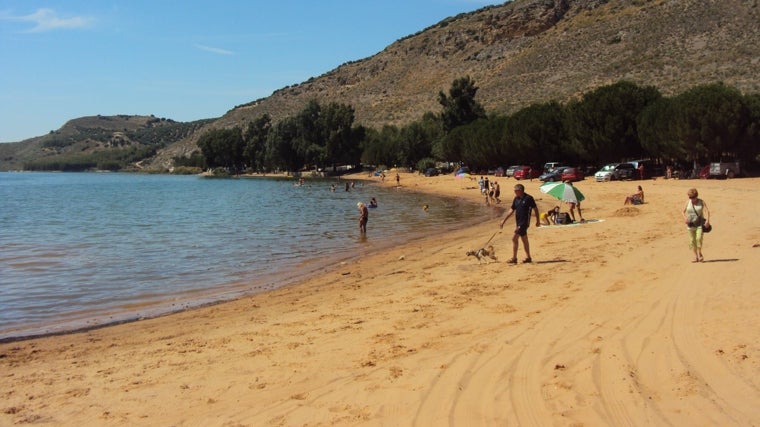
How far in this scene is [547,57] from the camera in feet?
330

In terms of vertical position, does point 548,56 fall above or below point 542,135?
above

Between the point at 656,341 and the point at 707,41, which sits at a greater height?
the point at 707,41

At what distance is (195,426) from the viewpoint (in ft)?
18.9

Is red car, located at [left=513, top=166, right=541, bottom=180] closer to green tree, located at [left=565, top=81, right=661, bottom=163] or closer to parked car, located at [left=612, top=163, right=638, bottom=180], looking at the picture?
green tree, located at [left=565, top=81, right=661, bottom=163]

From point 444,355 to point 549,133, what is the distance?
2201 inches

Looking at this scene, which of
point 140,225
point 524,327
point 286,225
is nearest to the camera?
point 524,327

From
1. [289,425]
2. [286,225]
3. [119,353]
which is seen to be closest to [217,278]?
[119,353]

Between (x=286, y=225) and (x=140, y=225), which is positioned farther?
(x=140, y=225)

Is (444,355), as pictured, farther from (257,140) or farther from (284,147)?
(257,140)

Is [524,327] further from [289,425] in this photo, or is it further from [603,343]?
[289,425]

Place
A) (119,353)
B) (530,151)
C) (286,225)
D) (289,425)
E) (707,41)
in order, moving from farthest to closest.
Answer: (707,41) < (530,151) < (286,225) < (119,353) < (289,425)

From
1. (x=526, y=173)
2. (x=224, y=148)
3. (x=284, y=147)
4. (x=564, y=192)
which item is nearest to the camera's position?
(x=564, y=192)

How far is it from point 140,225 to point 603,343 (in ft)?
99.8

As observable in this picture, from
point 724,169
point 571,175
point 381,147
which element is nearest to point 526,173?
point 571,175
